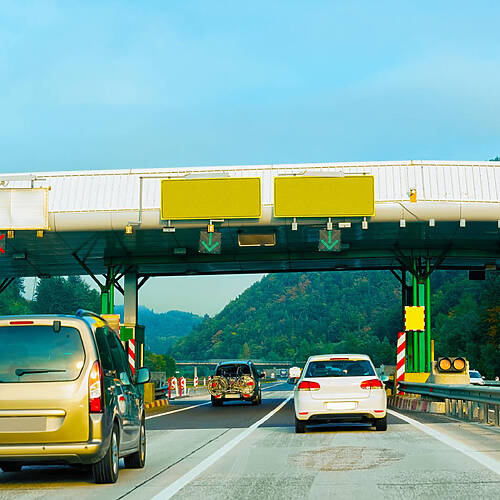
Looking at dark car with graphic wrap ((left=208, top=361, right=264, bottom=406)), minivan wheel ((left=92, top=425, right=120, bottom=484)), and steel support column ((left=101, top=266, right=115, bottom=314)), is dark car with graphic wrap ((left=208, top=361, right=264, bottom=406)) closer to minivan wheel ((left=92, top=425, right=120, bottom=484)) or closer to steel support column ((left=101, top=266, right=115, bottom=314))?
steel support column ((left=101, top=266, right=115, bottom=314))

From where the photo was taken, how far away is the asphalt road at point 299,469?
959cm

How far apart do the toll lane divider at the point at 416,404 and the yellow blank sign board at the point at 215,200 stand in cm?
715

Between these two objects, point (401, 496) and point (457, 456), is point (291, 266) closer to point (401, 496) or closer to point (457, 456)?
point (457, 456)

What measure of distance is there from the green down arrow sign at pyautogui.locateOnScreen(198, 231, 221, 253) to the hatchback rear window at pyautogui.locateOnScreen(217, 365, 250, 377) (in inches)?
319

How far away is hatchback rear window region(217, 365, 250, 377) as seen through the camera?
3606 cm

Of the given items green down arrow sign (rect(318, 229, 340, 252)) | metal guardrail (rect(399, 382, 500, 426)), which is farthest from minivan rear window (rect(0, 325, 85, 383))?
green down arrow sign (rect(318, 229, 340, 252))

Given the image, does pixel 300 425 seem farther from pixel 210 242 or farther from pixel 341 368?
pixel 210 242

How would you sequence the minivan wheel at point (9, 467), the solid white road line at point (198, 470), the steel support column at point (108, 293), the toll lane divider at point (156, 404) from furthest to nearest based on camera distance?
1. the steel support column at point (108, 293)
2. the toll lane divider at point (156, 404)
3. the minivan wheel at point (9, 467)
4. the solid white road line at point (198, 470)

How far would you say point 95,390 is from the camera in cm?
1011

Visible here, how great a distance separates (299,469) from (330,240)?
56.9ft

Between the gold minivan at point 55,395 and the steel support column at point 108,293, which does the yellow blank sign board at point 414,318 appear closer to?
the steel support column at point 108,293

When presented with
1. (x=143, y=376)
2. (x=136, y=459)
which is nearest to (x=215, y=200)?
(x=143, y=376)

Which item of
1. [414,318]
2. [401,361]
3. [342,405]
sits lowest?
[342,405]

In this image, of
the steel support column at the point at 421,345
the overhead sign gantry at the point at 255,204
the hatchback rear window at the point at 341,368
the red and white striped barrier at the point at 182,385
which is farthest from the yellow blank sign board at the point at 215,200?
the red and white striped barrier at the point at 182,385
